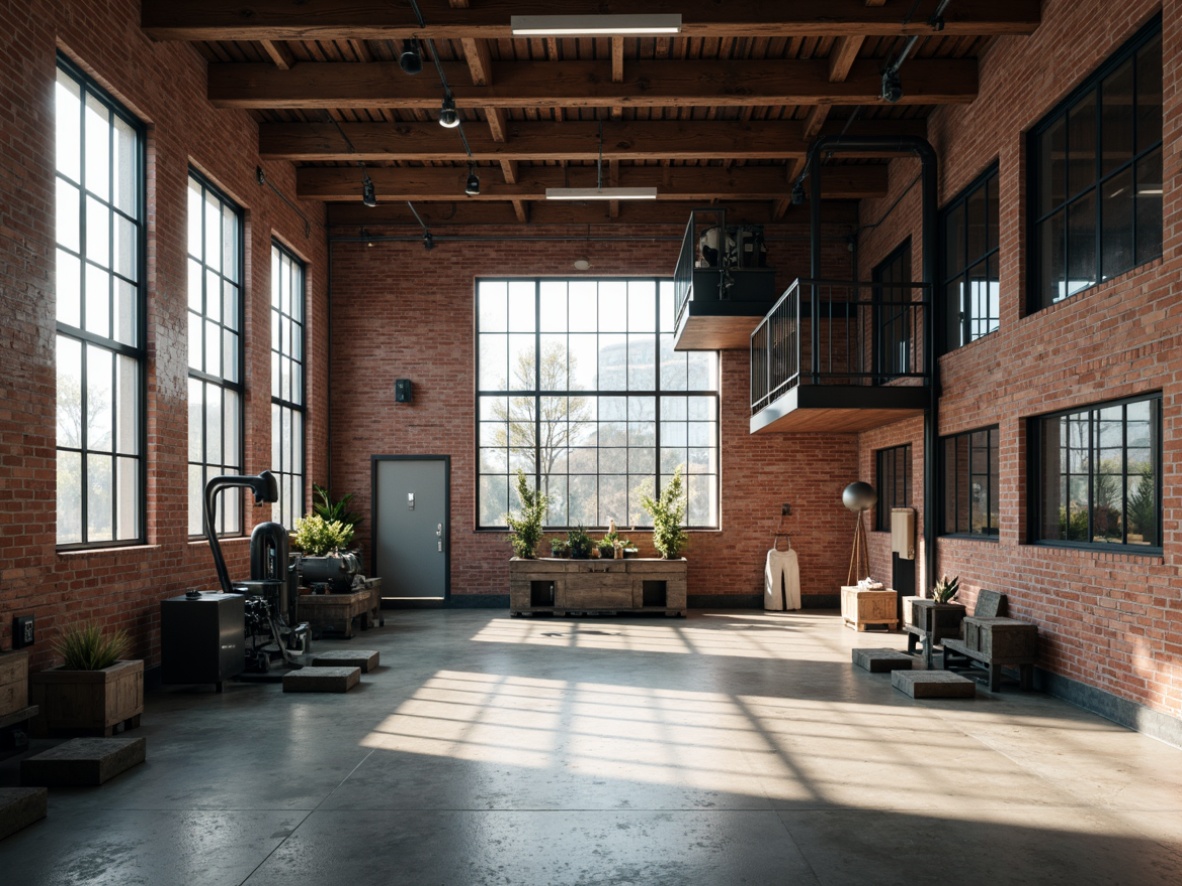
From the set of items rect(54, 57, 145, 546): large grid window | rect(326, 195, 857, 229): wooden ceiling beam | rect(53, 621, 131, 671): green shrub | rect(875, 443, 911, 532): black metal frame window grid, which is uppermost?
rect(326, 195, 857, 229): wooden ceiling beam

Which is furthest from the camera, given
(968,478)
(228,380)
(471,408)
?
(471,408)

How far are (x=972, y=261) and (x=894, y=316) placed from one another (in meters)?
2.31

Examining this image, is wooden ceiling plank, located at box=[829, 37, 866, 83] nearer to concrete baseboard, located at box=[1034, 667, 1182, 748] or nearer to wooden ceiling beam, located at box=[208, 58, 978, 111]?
wooden ceiling beam, located at box=[208, 58, 978, 111]

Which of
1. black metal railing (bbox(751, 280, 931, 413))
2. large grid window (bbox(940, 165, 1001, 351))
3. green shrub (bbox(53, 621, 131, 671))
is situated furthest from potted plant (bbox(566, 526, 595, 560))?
green shrub (bbox(53, 621, 131, 671))

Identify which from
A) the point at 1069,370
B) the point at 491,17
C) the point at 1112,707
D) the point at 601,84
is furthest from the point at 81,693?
the point at 1069,370

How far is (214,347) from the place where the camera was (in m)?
9.66

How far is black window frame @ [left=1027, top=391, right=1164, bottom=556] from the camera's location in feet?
20.1

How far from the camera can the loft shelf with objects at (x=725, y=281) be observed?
1135 cm

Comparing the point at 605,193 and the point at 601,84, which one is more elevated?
the point at 601,84

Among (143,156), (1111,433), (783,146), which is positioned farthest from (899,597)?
(143,156)

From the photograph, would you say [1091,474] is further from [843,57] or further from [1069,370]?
[843,57]

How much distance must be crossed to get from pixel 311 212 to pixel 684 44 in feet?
20.8

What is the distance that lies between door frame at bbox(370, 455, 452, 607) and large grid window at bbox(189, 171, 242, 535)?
350cm

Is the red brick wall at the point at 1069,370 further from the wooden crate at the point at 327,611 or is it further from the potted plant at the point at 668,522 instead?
the wooden crate at the point at 327,611
